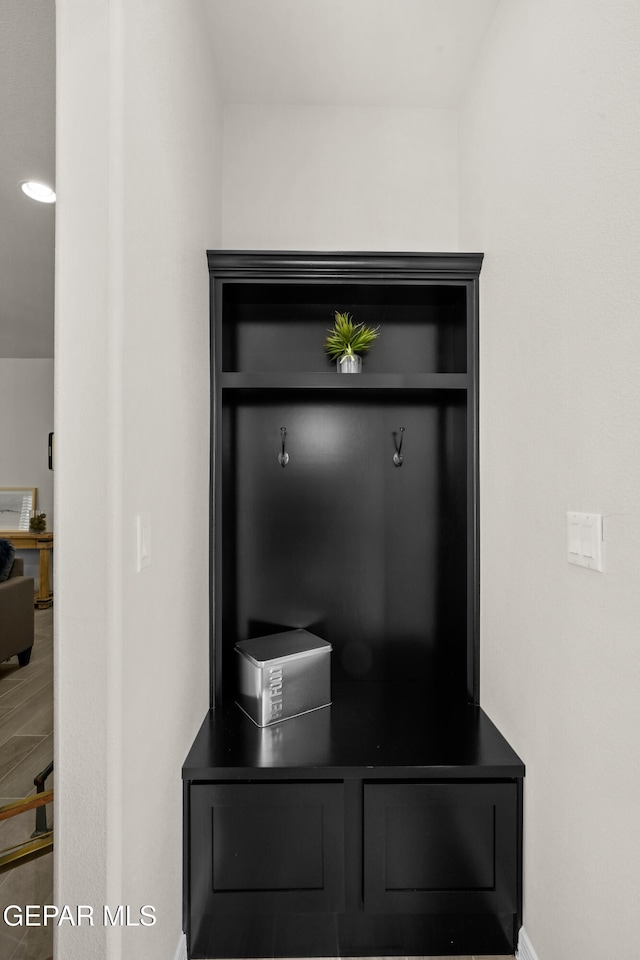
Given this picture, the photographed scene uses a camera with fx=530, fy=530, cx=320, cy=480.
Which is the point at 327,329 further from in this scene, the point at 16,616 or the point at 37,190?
the point at 16,616

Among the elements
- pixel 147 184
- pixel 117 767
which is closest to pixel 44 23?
pixel 147 184

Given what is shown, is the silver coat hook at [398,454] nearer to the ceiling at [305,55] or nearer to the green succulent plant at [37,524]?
the ceiling at [305,55]

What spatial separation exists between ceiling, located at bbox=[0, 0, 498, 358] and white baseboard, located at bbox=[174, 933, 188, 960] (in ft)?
8.56

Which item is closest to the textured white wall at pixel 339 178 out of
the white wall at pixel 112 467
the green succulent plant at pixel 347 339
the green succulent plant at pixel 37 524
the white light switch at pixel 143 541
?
the green succulent plant at pixel 347 339

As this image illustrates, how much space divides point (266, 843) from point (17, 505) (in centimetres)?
544

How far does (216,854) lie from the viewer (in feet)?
4.73

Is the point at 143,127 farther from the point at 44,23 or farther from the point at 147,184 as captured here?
the point at 44,23

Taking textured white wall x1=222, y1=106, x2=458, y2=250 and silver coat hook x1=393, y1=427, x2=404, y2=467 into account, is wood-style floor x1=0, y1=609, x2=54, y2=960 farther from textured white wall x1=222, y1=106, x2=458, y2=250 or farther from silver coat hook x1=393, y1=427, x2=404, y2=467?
textured white wall x1=222, y1=106, x2=458, y2=250

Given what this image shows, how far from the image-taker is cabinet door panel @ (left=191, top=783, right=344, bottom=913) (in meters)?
1.44

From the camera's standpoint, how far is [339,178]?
2.08m

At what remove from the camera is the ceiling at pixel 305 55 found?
64.8 inches

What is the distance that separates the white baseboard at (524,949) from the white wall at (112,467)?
92cm

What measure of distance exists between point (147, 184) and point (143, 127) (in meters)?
0.11

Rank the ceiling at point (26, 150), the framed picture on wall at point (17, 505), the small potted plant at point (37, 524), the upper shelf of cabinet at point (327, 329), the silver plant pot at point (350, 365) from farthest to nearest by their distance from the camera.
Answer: the framed picture on wall at point (17, 505), the small potted plant at point (37, 524), the upper shelf of cabinet at point (327, 329), the silver plant pot at point (350, 365), the ceiling at point (26, 150)
